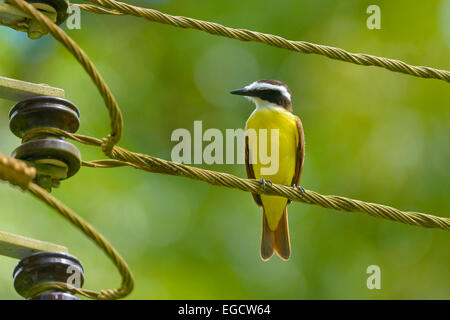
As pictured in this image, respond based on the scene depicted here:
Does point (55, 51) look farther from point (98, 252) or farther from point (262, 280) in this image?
→ point (262, 280)

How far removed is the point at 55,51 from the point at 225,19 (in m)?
2.02

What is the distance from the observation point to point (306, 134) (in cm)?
938

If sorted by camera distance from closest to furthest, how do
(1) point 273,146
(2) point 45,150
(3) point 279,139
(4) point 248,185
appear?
(2) point 45,150 < (4) point 248,185 < (3) point 279,139 < (1) point 273,146

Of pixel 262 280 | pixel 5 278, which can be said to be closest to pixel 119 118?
pixel 5 278

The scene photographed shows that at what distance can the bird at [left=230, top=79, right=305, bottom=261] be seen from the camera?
671 cm

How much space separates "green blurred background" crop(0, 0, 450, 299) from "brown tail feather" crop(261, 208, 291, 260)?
105 cm

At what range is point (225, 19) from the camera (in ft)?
32.0

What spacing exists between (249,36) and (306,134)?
518 centimetres

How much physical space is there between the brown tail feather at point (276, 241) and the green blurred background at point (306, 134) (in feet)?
3.45

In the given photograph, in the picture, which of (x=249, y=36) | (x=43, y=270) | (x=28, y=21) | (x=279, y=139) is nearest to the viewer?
(x=43, y=270)

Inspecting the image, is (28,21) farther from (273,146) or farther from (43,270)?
(273,146)

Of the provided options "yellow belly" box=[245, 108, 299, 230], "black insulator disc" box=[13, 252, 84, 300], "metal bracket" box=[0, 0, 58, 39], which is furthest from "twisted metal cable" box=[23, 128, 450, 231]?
"yellow belly" box=[245, 108, 299, 230]

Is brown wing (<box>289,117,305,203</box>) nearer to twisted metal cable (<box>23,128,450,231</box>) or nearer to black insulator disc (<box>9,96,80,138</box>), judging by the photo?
twisted metal cable (<box>23,128,450,231</box>)

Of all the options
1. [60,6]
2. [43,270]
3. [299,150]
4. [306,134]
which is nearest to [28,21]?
[60,6]
